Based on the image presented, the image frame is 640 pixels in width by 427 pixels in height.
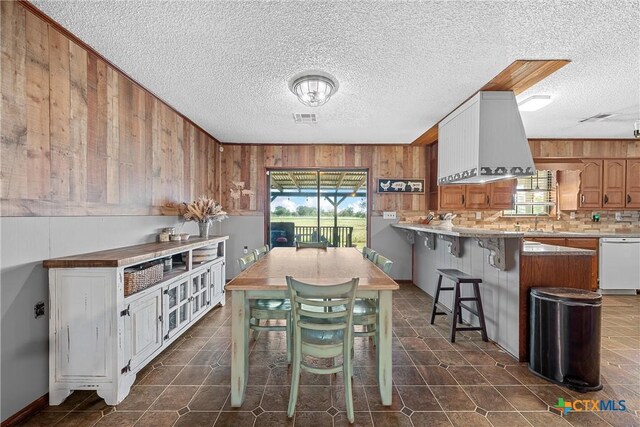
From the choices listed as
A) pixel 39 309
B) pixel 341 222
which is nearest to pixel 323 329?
pixel 39 309

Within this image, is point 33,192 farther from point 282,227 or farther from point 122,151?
point 282,227

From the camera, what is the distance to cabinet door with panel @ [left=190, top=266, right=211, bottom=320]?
3.02 metres

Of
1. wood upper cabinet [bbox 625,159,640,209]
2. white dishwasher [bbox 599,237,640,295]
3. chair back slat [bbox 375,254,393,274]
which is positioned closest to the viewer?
chair back slat [bbox 375,254,393,274]

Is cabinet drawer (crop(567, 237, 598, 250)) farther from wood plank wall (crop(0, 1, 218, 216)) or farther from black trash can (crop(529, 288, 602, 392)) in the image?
wood plank wall (crop(0, 1, 218, 216))

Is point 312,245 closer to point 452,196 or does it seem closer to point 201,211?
point 201,211

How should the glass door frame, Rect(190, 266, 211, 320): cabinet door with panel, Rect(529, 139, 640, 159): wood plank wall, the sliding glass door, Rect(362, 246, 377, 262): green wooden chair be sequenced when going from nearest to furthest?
Rect(362, 246, 377, 262): green wooden chair
Rect(190, 266, 211, 320): cabinet door with panel
Rect(529, 139, 640, 159): wood plank wall
the glass door frame
the sliding glass door

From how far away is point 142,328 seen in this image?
213cm

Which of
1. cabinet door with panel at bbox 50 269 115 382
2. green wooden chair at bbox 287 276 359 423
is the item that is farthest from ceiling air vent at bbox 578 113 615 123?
cabinet door with panel at bbox 50 269 115 382

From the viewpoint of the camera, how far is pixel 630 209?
187 inches

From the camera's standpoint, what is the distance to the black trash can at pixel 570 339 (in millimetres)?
2047

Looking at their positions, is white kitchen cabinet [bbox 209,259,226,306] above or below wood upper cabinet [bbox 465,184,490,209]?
below

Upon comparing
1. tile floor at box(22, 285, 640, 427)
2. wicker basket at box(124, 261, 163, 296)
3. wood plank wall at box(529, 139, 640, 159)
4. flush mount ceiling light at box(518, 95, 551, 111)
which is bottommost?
tile floor at box(22, 285, 640, 427)

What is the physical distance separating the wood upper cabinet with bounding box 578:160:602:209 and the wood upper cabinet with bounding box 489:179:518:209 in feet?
3.83

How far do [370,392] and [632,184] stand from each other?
5881 mm
